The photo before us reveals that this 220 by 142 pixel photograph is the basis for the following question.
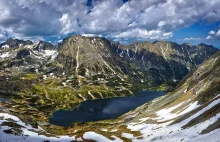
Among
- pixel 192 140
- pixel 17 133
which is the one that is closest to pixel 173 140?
pixel 192 140

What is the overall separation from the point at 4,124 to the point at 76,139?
65.2ft

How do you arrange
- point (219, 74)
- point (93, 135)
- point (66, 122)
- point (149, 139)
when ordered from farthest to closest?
point (66, 122) < point (219, 74) < point (93, 135) < point (149, 139)

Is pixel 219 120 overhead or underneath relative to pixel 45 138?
overhead

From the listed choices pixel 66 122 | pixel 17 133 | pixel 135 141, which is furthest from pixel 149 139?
pixel 66 122

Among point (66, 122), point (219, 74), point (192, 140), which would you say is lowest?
point (66, 122)

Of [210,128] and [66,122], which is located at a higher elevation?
[210,128]

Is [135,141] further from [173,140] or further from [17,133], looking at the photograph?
[17,133]

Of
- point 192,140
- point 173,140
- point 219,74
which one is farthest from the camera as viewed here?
point 219,74

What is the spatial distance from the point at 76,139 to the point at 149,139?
1934 cm

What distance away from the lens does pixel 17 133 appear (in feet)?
198

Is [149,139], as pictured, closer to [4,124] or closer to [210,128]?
[210,128]

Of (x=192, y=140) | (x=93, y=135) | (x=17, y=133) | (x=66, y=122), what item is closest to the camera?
(x=192, y=140)

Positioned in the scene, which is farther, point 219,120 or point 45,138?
point 45,138

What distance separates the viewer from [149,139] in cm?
6481
